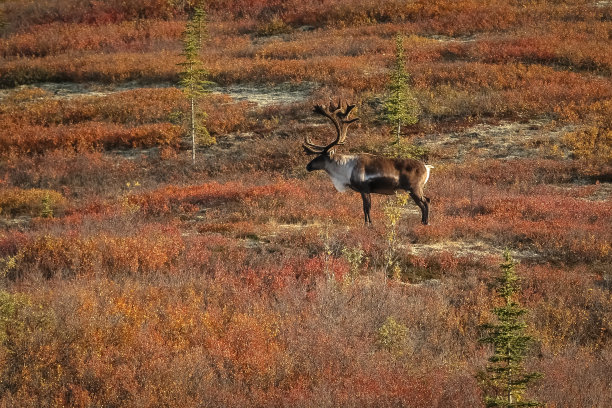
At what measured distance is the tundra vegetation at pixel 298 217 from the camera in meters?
8.08

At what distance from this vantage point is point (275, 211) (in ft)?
56.8

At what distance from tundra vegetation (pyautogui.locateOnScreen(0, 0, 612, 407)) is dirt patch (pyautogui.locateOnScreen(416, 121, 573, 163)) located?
0.38 feet

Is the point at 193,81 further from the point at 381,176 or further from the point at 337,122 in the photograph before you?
the point at 381,176

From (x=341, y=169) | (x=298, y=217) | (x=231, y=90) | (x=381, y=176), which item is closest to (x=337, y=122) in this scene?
(x=341, y=169)

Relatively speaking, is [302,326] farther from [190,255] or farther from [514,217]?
[514,217]

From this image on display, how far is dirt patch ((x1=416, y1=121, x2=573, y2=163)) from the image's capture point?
81.8 feet

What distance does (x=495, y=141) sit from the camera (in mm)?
26000

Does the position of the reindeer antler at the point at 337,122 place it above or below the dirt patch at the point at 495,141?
above

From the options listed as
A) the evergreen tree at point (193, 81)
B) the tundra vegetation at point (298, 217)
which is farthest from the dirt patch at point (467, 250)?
the evergreen tree at point (193, 81)

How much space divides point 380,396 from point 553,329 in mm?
4188

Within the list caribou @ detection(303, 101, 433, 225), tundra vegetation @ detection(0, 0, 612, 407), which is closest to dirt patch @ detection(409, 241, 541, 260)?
tundra vegetation @ detection(0, 0, 612, 407)

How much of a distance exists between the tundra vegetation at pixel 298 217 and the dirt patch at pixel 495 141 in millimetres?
115

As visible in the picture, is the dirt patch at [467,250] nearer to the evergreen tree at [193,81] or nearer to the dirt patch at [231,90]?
the evergreen tree at [193,81]

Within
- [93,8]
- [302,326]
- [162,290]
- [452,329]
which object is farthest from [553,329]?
[93,8]
